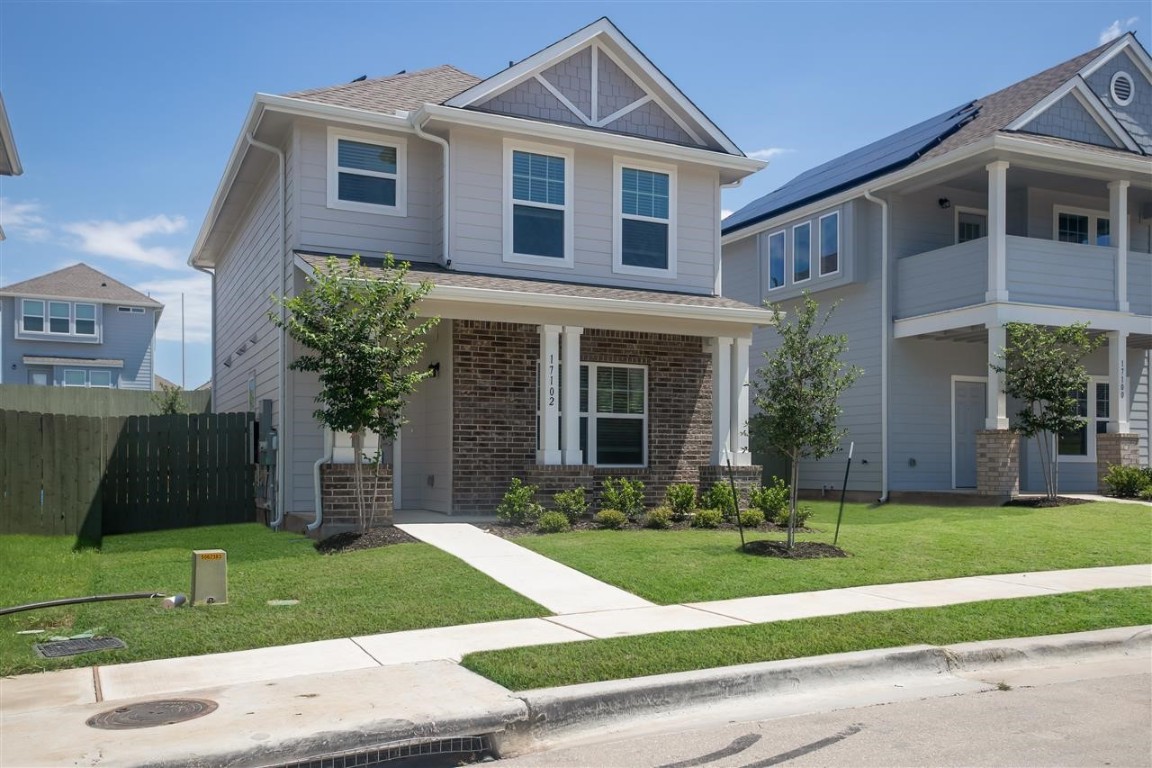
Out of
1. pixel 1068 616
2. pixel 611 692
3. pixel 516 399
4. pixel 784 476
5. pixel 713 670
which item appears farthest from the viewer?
pixel 784 476

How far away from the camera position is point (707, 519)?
14000 mm

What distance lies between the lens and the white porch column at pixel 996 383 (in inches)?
715

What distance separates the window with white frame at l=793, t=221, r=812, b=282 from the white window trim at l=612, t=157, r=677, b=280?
6.50 meters

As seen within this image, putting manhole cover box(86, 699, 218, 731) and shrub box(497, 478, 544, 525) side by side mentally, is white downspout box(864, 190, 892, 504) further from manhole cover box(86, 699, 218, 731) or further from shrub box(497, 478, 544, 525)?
manhole cover box(86, 699, 218, 731)

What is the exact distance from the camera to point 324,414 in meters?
12.1

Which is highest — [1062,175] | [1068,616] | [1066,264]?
[1062,175]

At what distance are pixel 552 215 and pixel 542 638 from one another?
964 cm

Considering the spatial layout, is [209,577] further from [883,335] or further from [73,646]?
[883,335]

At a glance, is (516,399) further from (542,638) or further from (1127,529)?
(1127,529)

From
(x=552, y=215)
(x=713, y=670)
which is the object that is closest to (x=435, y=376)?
(x=552, y=215)

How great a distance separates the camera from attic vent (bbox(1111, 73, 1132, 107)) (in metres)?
21.0

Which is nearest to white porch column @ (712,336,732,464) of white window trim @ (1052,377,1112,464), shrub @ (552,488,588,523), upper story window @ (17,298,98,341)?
shrub @ (552,488,588,523)

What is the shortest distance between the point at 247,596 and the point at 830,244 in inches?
634

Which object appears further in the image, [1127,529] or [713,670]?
[1127,529]
